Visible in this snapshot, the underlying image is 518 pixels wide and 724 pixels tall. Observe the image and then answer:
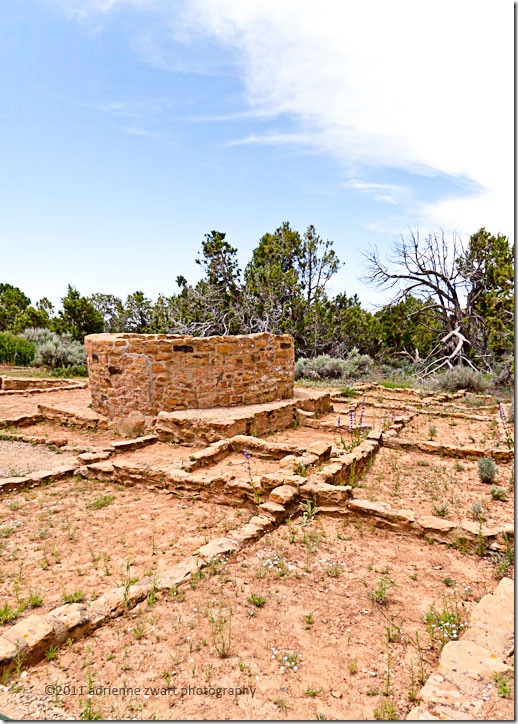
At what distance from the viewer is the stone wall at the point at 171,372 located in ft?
29.5

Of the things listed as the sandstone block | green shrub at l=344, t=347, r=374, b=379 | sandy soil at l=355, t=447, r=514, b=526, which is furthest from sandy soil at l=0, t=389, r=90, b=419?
green shrub at l=344, t=347, r=374, b=379

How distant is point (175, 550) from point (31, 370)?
57.7ft

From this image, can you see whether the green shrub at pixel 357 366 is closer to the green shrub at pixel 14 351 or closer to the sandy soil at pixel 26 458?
the sandy soil at pixel 26 458

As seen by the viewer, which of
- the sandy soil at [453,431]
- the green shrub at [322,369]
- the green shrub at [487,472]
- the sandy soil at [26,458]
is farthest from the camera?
the green shrub at [322,369]

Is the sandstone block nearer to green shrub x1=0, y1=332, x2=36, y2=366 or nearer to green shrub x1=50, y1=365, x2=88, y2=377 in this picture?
green shrub x1=50, y1=365, x2=88, y2=377

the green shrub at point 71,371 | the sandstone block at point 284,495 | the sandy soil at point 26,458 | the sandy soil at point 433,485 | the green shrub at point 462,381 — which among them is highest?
the green shrub at point 71,371

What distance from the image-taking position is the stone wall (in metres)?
9.00

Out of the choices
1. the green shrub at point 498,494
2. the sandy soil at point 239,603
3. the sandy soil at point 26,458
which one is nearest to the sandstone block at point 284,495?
the sandy soil at point 239,603

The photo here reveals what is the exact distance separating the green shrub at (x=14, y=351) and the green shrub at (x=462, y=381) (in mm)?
18569

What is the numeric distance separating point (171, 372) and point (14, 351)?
15.2 m

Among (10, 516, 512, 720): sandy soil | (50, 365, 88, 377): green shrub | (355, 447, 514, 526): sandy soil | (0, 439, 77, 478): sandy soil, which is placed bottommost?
(355, 447, 514, 526): sandy soil

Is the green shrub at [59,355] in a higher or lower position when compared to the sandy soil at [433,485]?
higher

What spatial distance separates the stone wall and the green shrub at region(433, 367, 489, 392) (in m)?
9.51

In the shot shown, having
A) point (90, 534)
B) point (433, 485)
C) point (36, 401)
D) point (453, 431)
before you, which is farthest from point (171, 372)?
point (453, 431)
